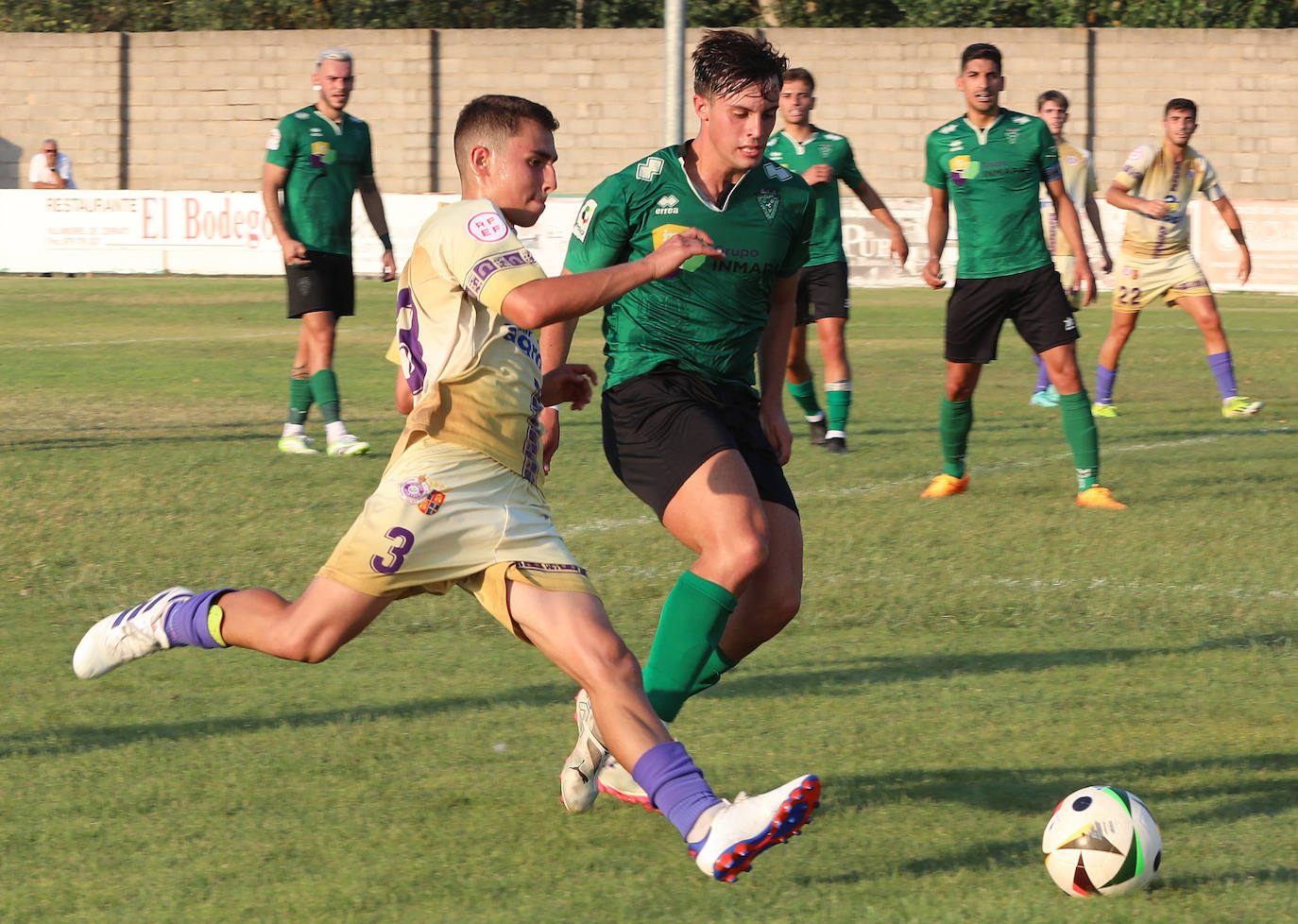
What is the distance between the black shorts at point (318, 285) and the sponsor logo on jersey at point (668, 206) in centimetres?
543

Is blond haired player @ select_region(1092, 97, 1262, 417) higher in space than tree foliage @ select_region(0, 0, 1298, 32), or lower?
lower

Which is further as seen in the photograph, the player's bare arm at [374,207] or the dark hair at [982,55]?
the player's bare arm at [374,207]

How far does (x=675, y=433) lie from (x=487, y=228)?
92cm

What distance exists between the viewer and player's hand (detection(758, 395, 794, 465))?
4609mm

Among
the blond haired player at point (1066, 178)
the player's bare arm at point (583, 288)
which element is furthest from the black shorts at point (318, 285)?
the player's bare arm at point (583, 288)

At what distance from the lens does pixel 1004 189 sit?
8.48 metres

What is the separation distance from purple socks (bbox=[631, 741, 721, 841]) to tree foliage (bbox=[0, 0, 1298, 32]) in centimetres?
3359

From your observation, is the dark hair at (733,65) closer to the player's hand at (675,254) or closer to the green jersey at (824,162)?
the player's hand at (675,254)

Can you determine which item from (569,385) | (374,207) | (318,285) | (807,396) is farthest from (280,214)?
(569,385)

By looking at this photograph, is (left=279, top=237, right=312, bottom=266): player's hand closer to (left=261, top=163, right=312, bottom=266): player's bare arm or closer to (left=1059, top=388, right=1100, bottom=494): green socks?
(left=261, top=163, right=312, bottom=266): player's bare arm

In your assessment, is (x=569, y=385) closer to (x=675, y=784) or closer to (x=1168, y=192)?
(x=675, y=784)

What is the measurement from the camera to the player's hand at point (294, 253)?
9.52 metres

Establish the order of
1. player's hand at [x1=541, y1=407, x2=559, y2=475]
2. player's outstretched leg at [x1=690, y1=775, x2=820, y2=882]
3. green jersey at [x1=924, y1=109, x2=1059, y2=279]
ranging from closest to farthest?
player's outstretched leg at [x1=690, y1=775, x2=820, y2=882], player's hand at [x1=541, y1=407, x2=559, y2=475], green jersey at [x1=924, y1=109, x2=1059, y2=279]

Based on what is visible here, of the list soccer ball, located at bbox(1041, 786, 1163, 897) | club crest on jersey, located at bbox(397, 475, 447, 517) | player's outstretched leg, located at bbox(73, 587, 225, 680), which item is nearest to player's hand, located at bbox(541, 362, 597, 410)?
club crest on jersey, located at bbox(397, 475, 447, 517)
